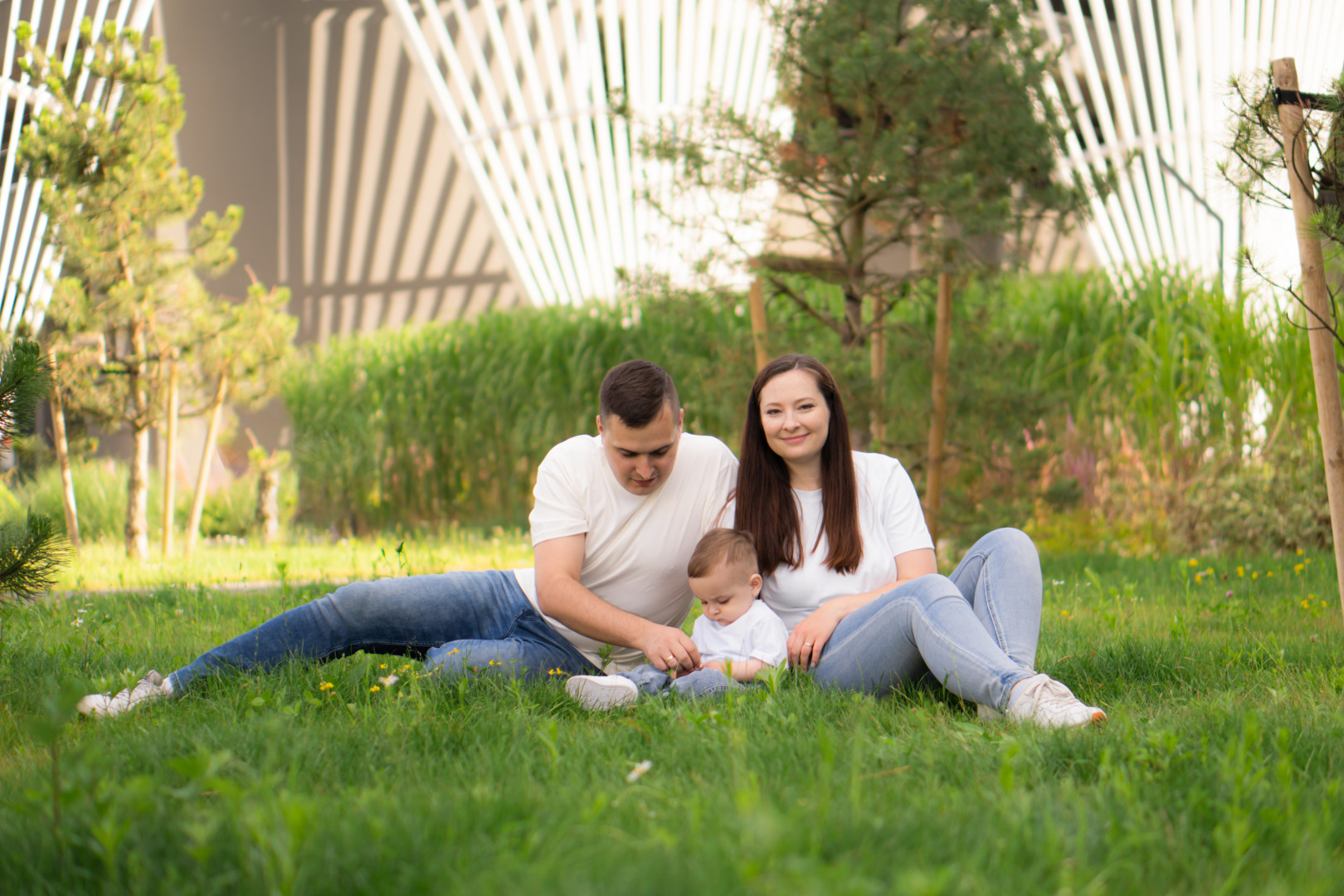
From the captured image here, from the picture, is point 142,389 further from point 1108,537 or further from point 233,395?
point 1108,537

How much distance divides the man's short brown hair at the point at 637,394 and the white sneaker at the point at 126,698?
1464mm

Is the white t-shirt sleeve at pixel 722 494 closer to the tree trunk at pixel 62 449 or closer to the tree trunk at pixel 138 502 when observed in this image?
the tree trunk at pixel 62 449

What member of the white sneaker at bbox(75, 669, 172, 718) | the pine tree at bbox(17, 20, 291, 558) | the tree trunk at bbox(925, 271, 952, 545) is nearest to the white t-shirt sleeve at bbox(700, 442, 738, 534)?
the white sneaker at bbox(75, 669, 172, 718)

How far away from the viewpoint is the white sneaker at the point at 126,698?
8.54 feet

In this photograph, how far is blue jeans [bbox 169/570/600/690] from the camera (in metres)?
2.91

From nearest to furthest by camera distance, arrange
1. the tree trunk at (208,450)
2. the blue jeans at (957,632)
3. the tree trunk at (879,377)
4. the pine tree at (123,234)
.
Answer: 1. the blue jeans at (957,632)
2. the tree trunk at (879,377)
3. the pine tree at (123,234)
4. the tree trunk at (208,450)

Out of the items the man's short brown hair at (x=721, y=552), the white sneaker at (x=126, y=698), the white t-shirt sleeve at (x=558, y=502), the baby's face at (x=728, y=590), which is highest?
the white t-shirt sleeve at (x=558, y=502)

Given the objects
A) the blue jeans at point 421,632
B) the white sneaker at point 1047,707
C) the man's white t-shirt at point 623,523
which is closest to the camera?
the white sneaker at point 1047,707

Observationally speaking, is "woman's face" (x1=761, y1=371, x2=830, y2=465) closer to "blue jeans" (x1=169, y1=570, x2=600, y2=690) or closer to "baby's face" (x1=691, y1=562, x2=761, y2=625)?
"baby's face" (x1=691, y1=562, x2=761, y2=625)

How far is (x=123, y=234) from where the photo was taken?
6605 millimetres

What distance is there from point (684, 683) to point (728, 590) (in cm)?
31

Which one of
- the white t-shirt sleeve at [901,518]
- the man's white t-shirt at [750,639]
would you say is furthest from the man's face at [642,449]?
the white t-shirt sleeve at [901,518]

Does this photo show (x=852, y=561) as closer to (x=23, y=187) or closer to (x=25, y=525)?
(x=25, y=525)

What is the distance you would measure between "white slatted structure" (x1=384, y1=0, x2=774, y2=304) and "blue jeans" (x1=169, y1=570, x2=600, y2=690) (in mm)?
9631
